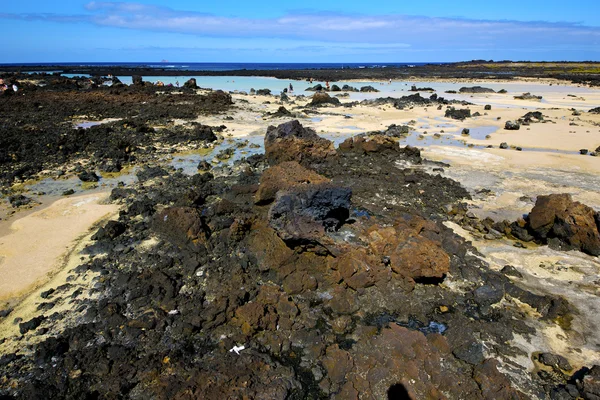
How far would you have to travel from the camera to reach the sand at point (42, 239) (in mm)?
6809

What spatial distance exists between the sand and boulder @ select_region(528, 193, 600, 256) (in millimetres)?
10519

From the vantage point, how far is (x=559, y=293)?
21.6 ft

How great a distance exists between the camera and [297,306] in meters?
5.95

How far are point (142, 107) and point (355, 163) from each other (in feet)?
64.1

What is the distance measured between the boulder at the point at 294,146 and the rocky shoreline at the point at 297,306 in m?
3.60

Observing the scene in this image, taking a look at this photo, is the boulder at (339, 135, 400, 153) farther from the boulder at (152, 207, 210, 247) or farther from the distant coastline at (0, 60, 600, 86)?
the distant coastline at (0, 60, 600, 86)

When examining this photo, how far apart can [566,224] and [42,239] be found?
12.0 metres

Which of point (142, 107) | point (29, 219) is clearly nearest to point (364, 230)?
point (29, 219)

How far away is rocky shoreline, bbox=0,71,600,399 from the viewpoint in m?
4.54

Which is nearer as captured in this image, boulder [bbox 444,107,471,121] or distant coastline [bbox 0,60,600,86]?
boulder [bbox 444,107,471,121]

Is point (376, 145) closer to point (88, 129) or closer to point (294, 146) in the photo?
point (294, 146)

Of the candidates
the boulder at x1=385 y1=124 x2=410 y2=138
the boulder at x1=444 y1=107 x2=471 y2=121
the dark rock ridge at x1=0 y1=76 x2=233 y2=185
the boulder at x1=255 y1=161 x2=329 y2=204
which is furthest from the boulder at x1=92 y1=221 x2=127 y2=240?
the boulder at x1=444 y1=107 x2=471 y2=121

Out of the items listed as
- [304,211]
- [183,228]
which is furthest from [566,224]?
[183,228]

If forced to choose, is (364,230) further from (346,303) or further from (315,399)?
(315,399)
